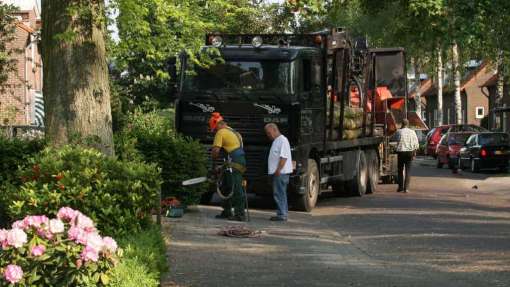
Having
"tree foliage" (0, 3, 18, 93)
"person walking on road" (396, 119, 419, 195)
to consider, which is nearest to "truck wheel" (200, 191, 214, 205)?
"person walking on road" (396, 119, 419, 195)

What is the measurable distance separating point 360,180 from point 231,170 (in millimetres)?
7487

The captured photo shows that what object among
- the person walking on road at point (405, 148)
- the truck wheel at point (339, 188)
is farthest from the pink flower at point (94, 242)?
the person walking on road at point (405, 148)

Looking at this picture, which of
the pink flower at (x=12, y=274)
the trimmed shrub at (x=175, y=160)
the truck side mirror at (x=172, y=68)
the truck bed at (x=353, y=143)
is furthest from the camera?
the truck bed at (x=353, y=143)

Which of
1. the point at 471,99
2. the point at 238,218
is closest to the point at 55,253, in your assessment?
the point at 238,218

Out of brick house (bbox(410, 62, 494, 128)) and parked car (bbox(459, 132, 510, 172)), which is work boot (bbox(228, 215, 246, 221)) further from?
brick house (bbox(410, 62, 494, 128))

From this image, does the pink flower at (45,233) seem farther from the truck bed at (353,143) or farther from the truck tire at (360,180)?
the truck tire at (360,180)

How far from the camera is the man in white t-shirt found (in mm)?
16344

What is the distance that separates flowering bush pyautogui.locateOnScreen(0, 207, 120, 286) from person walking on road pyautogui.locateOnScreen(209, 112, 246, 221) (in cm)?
894

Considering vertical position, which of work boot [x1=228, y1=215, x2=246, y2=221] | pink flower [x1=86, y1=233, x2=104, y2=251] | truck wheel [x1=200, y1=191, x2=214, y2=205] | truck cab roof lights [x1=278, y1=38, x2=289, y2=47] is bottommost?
work boot [x1=228, y1=215, x2=246, y2=221]

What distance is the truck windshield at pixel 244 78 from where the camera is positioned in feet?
59.4

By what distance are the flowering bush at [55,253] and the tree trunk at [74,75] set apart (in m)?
4.85

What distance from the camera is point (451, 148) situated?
40.1 meters

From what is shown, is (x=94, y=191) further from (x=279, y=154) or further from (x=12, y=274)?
(x=279, y=154)

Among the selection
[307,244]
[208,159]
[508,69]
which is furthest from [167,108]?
[307,244]
